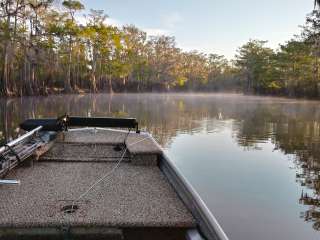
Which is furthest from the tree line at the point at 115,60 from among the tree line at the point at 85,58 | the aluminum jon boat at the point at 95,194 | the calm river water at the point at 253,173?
the aluminum jon boat at the point at 95,194

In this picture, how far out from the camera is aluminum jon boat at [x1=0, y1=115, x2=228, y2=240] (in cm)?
198

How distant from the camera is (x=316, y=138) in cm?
841

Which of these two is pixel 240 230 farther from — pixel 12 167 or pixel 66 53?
pixel 66 53

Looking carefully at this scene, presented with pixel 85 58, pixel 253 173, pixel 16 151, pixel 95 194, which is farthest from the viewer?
pixel 85 58

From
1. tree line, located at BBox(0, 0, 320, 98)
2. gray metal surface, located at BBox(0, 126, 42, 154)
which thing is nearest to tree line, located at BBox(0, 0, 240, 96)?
tree line, located at BBox(0, 0, 320, 98)

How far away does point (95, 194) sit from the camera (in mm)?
2674

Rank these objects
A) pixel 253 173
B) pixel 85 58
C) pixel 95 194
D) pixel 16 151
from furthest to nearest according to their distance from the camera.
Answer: pixel 85 58
pixel 253 173
pixel 16 151
pixel 95 194

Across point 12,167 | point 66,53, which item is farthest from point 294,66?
point 12,167

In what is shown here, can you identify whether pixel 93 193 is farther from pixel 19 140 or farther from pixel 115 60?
pixel 115 60

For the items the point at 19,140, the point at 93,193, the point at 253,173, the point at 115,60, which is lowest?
the point at 253,173

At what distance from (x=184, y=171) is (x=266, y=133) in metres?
5.03

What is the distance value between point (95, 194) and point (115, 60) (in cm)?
4185

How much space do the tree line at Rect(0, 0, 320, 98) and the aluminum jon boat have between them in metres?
19.7

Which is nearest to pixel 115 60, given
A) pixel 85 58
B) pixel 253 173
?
pixel 85 58
